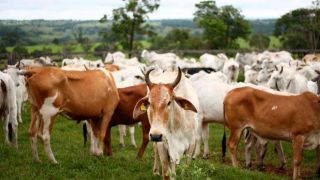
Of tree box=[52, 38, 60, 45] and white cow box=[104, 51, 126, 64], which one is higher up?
white cow box=[104, 51, 126, 64]

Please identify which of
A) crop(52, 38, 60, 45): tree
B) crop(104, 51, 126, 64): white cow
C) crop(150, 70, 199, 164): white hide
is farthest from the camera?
crop(52, 38, 60, 45): tree

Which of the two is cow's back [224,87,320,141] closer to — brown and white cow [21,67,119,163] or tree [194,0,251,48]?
brown and white cow [21,67,119,163]

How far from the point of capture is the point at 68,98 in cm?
970

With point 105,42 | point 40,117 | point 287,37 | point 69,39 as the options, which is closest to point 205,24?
point 287,37

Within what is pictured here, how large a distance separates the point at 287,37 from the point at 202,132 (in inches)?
1677

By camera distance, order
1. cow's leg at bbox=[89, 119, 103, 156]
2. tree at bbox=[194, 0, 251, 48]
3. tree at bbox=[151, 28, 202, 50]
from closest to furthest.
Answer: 1. cow's leg at bbox=[89, 119, 103, 156]
2. tree at bbox=[194, 0, 251, 48]
3. tree at bbox=[151, 28, 202, 50]

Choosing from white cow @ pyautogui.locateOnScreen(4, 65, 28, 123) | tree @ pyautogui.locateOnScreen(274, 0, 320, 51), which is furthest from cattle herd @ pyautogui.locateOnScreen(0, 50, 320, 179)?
tree @ pyautogui.locateOnScreen(274, 0, 320, 51)

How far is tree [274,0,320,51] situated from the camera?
41500mm

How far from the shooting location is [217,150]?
47.4 feet

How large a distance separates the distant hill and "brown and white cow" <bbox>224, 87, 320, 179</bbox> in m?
13.2

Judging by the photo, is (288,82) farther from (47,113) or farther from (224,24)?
(224,24)

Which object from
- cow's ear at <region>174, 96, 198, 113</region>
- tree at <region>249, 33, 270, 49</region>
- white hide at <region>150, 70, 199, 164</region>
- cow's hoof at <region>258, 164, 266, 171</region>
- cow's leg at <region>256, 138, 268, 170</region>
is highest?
cow's ear at <region>174, 96, 198, 113</region>

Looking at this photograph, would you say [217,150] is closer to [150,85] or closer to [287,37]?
[150,85]

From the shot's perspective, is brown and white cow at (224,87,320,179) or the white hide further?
brown and white cow at (224,87,320,179)
